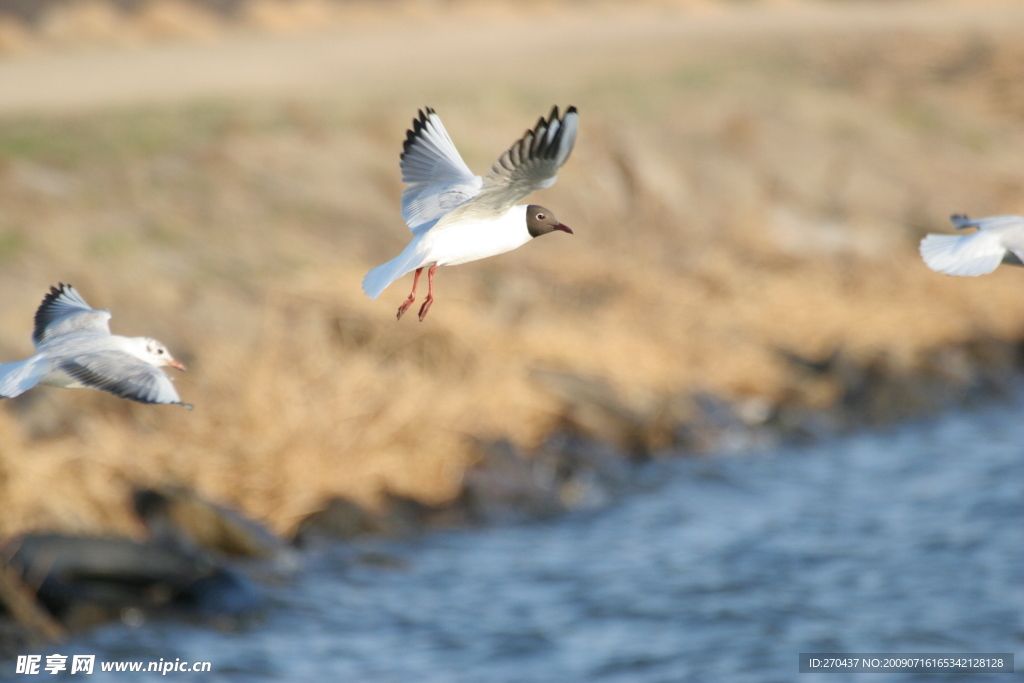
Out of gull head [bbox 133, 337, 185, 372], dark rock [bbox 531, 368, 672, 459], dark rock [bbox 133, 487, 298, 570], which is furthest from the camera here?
dark rock [bbox 531, 368, 672, 459]

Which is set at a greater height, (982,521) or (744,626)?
(982,521)

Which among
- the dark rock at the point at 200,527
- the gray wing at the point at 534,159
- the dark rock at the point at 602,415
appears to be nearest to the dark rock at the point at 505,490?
the dark rock at the point at 602,415

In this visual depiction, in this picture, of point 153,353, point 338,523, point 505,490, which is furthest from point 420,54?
point 153,353

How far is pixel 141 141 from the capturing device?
15.4 metres

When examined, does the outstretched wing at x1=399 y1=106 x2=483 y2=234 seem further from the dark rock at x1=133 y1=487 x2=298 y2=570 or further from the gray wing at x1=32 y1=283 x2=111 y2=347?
the dark rock at x1=133 y1=487 x2=298 y2=570

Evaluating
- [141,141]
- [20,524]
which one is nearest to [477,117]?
[141,141]

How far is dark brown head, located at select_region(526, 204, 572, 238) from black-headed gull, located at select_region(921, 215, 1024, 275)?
827 millimetres

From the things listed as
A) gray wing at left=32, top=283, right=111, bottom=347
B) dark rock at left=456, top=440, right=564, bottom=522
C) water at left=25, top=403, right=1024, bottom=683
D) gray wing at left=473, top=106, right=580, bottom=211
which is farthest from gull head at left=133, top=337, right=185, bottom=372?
dark rock at left=456, top=440, right=564, bottom=522

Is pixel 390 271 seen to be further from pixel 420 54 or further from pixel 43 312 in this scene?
pixel 420 54

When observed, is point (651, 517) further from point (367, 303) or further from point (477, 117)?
point (477, 117)

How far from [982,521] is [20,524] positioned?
8.30 meters

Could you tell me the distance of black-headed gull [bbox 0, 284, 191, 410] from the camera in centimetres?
283

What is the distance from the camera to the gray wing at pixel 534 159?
266cm

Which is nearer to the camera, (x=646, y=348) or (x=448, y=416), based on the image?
(x=448, y=416)
